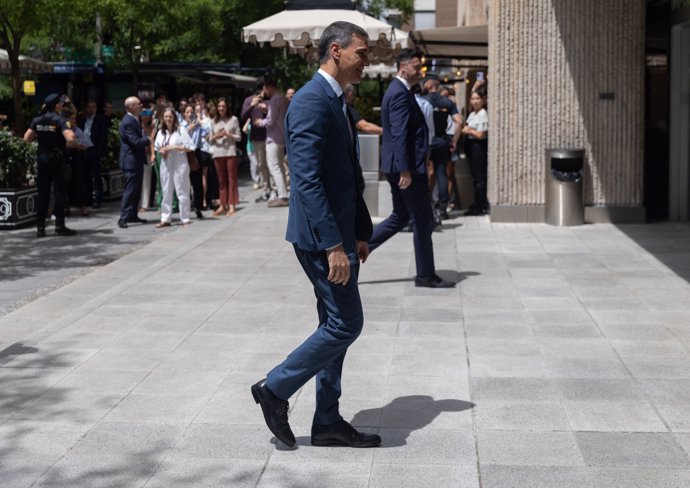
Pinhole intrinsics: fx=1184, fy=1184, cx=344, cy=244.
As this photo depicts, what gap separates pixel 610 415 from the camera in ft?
19.9

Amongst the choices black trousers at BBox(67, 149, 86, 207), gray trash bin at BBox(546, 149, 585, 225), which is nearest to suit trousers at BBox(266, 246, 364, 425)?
gray trash bin at BBox(546, 149, 585, 225)

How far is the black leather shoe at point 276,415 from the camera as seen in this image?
550cm

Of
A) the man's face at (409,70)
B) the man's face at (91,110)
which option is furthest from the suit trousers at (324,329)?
the man's face at (91,110)

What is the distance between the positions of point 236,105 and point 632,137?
23343mm

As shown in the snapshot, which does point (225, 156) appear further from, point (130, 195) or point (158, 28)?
point (158, 28)

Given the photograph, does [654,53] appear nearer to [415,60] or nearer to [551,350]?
[415,60]

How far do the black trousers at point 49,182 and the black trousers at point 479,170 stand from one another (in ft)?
18.3

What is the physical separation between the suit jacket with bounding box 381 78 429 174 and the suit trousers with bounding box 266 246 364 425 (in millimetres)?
4494

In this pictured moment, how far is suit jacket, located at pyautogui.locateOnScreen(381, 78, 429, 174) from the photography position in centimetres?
991

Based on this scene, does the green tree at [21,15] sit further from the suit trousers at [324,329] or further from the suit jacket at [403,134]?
the suit trousers at [324,329]

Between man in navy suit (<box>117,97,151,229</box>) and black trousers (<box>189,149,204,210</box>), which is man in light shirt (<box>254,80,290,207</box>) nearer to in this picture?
black trousers (<box>189,149,204,210</box>)

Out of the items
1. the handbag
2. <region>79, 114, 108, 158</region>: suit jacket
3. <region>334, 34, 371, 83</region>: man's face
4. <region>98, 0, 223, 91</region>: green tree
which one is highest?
<region>98, 0, 223, 91</region>: green tree

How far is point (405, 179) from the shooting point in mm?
9773

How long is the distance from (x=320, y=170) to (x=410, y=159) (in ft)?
15.6
